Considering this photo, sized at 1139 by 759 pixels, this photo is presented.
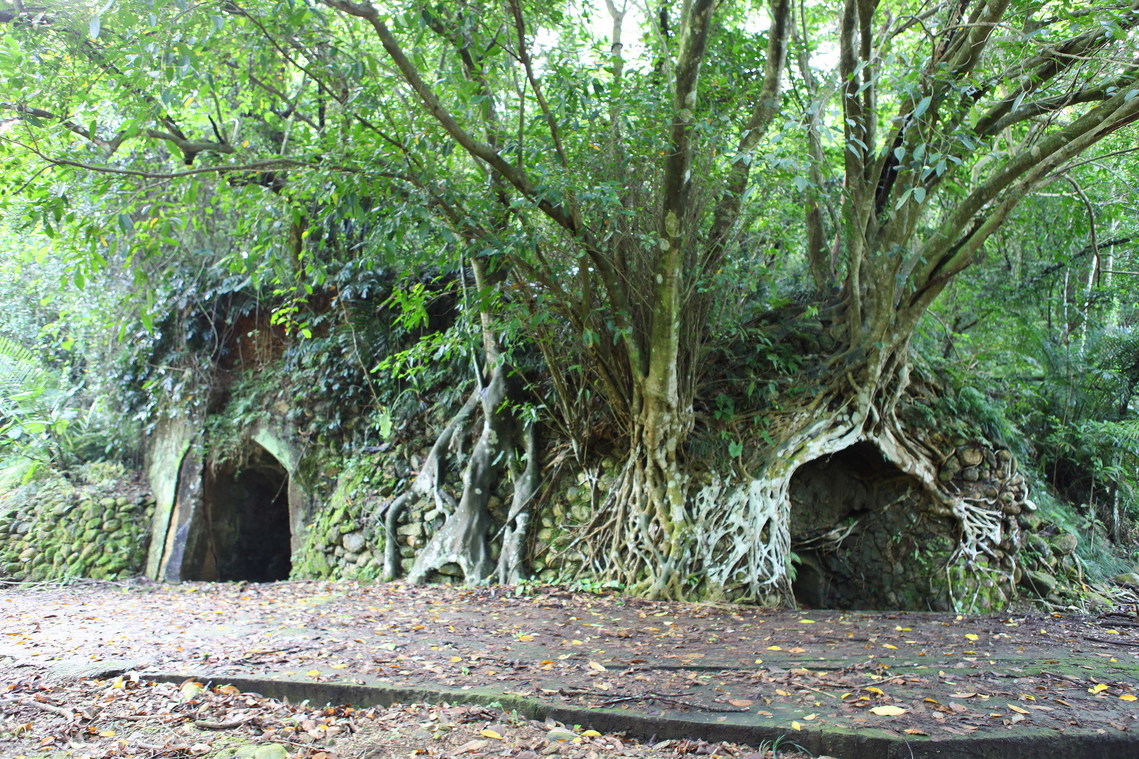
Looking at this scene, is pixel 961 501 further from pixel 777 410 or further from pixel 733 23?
pixel 733 23

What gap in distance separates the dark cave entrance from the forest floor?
12.2 ft

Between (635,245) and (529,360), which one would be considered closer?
(635,245)

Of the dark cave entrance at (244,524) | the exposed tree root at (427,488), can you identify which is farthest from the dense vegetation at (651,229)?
the dark cave entrance at (244,524)

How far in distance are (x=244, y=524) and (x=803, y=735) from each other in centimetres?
890

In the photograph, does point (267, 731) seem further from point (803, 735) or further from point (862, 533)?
point (862, 533)

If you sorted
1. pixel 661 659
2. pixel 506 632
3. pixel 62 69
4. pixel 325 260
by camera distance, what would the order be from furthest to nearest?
1. pixel 325 260
2. pixel 62 69
3. pixel 506 632
4. pixel 661 659

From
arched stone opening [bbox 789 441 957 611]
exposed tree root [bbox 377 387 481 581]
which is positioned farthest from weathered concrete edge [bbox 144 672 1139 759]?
exposed tree root [bbox 377 387 481 581]

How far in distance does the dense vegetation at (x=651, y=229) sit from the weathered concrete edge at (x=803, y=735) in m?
2.67

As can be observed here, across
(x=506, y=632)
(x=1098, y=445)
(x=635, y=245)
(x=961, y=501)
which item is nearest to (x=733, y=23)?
(x=635, y=245)

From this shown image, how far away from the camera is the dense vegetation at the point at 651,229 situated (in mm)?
5184

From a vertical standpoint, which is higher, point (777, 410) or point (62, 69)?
point (62, 69)

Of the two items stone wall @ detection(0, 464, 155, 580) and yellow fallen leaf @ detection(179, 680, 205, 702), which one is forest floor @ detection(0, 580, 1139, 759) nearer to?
yellow fallen leaf @ detection(179, 680, 205, 702)

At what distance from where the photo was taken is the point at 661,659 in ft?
13.2

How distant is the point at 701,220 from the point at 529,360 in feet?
7.47
